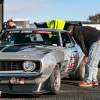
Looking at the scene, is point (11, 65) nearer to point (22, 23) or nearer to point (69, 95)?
point (69, 95)

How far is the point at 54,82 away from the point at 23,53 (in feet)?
2.86

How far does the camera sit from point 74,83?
8.55 meters

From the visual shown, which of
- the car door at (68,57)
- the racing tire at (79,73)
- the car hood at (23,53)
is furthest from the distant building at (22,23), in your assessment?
the car hood at (23,53)

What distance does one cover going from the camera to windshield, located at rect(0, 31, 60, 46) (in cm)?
758

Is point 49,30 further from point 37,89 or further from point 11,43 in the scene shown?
point 37,89

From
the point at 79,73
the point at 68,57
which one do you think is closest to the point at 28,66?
the point at 68,57

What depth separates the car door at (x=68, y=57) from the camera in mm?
7215

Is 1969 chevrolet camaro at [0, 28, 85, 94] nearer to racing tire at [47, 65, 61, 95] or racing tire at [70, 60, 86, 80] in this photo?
racing tire at [47, 65, 61, 95]

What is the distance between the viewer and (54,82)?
6363 millimetres

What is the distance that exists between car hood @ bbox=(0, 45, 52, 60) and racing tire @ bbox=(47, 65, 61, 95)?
18.0 inches

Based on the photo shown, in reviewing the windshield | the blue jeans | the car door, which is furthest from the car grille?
the blue jeans

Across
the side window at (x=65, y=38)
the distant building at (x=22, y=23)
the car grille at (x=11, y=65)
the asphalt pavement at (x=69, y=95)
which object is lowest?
the asphalt pavement at (x=69, y=95)

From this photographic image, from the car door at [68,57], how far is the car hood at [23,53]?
81 cm

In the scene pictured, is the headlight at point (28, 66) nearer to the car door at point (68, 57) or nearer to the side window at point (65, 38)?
the car door at point (68, 57)
